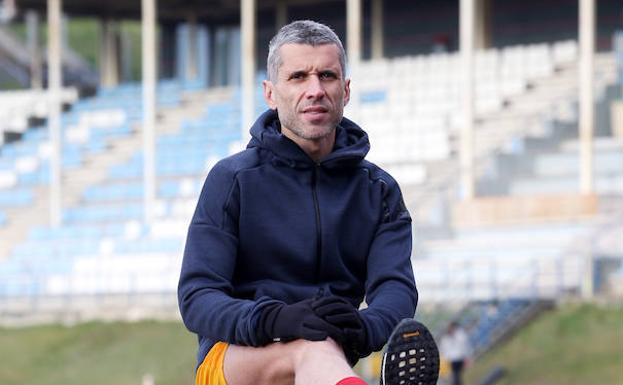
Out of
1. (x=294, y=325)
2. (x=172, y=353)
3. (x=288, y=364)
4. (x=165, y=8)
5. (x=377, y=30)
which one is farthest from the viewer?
(x=165, y=8)

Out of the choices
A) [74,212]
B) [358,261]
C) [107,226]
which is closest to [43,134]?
[74,212]

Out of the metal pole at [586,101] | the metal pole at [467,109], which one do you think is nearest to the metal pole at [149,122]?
the metal pole at [467,109]

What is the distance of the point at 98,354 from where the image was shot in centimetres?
2448

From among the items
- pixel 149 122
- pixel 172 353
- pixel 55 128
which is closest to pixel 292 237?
pixel 172 353

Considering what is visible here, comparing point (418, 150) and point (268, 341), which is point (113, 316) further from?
point (268, 341)

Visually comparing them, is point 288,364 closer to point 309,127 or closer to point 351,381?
point 351,381

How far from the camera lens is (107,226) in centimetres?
2825

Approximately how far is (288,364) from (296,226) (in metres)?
0.57

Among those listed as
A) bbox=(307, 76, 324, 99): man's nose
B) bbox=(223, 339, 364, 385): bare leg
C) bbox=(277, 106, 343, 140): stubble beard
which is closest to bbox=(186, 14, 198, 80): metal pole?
bbox=(277, 106, 343, 140): stubble beard

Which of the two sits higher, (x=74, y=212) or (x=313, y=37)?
(x=313, y=37)

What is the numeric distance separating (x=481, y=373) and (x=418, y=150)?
6506 millimetres

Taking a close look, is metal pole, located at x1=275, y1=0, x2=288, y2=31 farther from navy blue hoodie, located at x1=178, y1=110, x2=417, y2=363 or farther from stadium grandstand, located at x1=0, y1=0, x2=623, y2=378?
navy blue hoodie, located at x1=178, y1=110, x2=417, y2=363

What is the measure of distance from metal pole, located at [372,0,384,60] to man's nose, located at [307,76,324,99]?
2820cm

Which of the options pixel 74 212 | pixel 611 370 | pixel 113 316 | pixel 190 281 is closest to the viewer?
pixel 190 281
